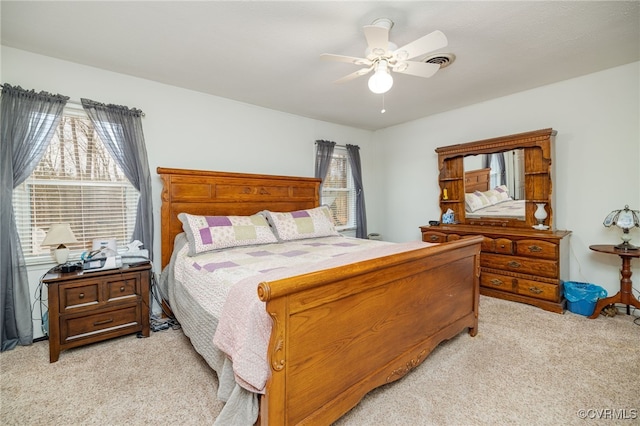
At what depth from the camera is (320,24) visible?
2.09m

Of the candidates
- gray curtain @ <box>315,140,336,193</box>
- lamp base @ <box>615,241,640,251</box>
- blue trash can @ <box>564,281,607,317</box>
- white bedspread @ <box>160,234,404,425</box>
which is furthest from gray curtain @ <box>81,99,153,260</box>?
lamp base @ <box>615,241,640,251</box>

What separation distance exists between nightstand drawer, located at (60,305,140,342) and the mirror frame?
13.4ft

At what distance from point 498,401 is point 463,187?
299cm

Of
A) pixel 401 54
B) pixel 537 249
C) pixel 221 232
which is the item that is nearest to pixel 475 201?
pixel 537 249

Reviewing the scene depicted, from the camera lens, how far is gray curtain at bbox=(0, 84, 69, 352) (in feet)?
7.50

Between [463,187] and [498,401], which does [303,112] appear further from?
[498,401]

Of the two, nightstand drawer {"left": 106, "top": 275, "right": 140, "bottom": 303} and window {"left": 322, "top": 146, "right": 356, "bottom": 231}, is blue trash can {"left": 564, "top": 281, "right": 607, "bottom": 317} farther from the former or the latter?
nightstand drawer {"left": 106, "top": 275, "right": 140, "bottom": 303}

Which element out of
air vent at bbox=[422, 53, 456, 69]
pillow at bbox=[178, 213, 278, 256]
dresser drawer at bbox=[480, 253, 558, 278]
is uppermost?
air vent at bbox=[422, 53, 456, 69]

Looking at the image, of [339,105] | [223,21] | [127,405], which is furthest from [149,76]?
[127,405]

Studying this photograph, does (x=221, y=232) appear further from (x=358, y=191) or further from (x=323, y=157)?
(x=358, y=191)

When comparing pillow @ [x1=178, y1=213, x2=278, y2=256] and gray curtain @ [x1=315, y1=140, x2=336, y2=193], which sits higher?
gray curtain @ [x1=315, y1=140, x2=336, y2=193]

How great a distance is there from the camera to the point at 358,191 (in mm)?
4879

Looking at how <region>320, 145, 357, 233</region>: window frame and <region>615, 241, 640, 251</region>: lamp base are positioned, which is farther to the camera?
<region>320, 145, 357, 233</region>: window frame

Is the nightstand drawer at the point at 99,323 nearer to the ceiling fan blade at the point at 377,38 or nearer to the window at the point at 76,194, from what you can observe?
the window at the point at 76,194
